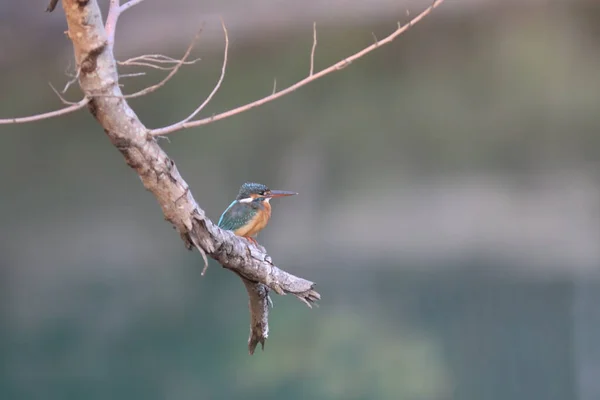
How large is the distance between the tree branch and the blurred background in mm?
1682

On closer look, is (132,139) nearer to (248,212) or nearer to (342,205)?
(248,212)

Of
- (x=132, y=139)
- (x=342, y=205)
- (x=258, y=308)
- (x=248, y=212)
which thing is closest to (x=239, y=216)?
(x=248, y=212)

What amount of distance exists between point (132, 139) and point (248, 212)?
712mm

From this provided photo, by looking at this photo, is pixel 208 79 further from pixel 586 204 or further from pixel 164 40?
pixel 586 204

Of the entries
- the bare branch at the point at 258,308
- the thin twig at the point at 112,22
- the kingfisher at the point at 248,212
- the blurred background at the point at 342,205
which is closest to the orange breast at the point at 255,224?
the kingfisher at the point at 248,212

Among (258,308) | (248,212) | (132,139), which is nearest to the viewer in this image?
(132,139)

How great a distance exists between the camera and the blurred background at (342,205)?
2.80 meters

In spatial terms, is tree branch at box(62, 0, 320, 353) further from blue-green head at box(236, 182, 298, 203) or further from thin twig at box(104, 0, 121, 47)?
blue-green head at box(236, 182, 298, 203)

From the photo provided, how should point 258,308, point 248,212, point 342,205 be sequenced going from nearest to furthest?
1. point 258,308
2. point 248,212
3. point 342,205

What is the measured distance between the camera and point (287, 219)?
287 centimetres

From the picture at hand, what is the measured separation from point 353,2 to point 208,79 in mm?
617

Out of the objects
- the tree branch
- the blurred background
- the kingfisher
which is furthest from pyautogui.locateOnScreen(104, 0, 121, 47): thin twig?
the blurred background

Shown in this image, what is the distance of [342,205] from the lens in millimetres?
2863

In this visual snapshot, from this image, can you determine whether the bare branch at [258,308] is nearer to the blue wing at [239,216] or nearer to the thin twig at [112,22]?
the blue wing at [239,216]
